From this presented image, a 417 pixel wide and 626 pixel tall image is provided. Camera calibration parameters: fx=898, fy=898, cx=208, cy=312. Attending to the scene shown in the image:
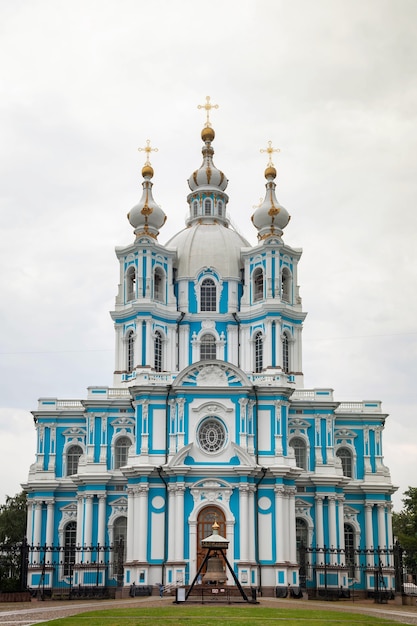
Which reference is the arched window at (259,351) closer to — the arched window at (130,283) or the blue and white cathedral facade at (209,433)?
the blue and white cathedral facade at (209,433)

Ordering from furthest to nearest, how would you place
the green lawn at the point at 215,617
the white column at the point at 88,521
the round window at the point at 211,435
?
1. the white column at the point at 88,521
2. the round window at the point at 211,435
3. the green lawn at the point at 215,617

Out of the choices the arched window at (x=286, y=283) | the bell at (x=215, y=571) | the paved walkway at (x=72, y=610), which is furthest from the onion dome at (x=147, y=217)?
the paved walkway at (x=72, y=610)

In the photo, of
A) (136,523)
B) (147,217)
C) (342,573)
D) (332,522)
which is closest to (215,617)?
(136,523)

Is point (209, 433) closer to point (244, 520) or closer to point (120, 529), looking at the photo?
point (244, 520)

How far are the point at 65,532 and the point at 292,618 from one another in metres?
27.0

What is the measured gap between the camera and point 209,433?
48562 mm

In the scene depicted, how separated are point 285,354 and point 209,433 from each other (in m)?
9.91

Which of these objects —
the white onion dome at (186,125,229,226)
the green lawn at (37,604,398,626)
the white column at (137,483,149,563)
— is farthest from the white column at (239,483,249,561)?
the white onion dome at (186,125,229,226)

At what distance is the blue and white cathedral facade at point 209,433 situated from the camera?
1854 inches

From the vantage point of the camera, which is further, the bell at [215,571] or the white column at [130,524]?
the white column at [130,524]

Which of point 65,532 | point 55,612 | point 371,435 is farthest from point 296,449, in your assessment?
point 55,612

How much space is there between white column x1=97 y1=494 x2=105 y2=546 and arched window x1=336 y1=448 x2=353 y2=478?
48.1 ft

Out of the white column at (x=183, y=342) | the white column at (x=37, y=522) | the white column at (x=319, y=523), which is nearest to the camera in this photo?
the white column at (x=319, y=523)

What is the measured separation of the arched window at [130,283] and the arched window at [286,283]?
9.49 m
